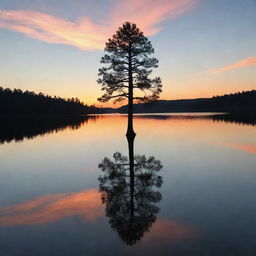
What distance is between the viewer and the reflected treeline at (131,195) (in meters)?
5.93

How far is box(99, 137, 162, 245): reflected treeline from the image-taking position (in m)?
5.93

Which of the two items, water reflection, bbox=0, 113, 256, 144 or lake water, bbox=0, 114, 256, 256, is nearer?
lake water, bbox=0, 114, 256, 256

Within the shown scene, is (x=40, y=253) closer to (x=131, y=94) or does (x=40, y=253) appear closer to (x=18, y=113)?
(x=131, y=94)

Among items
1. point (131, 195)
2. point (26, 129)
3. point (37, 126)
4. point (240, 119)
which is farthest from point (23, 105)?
point (131, 195)

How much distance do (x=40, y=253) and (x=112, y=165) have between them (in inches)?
334

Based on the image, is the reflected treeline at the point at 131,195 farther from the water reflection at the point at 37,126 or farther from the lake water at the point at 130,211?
the water reflection at the point at 37,126

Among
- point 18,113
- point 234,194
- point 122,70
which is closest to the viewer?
point 234,194

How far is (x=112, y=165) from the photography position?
13.3 metres

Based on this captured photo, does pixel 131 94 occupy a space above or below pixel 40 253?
above

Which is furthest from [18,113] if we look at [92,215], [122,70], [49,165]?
[92,215]

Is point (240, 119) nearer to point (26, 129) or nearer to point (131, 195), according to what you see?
point (26, 129)

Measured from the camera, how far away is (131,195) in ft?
26.5

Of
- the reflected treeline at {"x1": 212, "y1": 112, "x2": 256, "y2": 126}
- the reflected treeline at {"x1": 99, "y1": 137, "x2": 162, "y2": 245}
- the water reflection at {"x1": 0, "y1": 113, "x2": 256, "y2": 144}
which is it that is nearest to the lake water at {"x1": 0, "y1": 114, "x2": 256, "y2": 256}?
the reflected treeline at {"x1": 99, "y1": 137, "x2": 162, "y2": 245}

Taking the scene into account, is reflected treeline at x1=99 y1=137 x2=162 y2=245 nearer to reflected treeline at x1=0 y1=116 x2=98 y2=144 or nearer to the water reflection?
the water reflection
